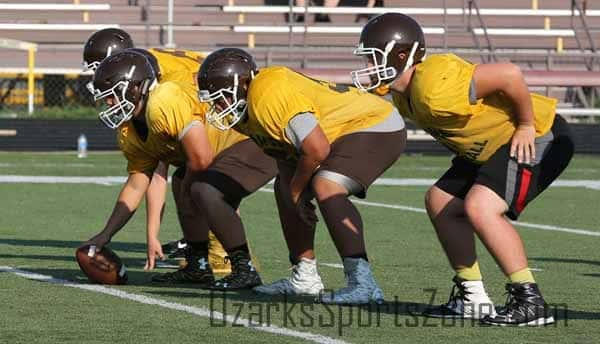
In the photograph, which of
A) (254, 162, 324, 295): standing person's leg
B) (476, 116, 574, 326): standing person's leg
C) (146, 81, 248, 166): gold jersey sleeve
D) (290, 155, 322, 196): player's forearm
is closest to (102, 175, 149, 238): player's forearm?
(146, 81, 248, 166): gold jersey sleeve

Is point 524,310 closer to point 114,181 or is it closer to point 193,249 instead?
point 193,249

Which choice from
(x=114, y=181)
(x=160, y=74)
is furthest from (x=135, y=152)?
(x=114, y=181)

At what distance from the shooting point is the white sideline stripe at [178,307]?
5.62 m

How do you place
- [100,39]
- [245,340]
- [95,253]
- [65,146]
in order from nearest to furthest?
[245,340]
[95,253]
[100,39]
[65,146]

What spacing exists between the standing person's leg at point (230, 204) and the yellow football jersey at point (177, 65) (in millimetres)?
558

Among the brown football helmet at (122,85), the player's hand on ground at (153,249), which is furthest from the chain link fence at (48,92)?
the brown football helmet at (122,85)

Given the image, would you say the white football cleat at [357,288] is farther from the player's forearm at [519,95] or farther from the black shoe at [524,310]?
the player's forearm at [519,95]

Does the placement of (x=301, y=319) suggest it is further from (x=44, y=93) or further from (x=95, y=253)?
(x=44, y=93)

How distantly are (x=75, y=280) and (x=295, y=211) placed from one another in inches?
57.9

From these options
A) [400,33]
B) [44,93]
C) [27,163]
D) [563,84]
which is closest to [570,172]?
[563,84]

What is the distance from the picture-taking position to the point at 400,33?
6.05 m

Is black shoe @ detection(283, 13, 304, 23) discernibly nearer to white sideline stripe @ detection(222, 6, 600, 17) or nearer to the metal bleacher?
the metal bleacher

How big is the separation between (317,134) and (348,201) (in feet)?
1.37

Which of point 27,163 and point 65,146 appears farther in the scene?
point 65,146
